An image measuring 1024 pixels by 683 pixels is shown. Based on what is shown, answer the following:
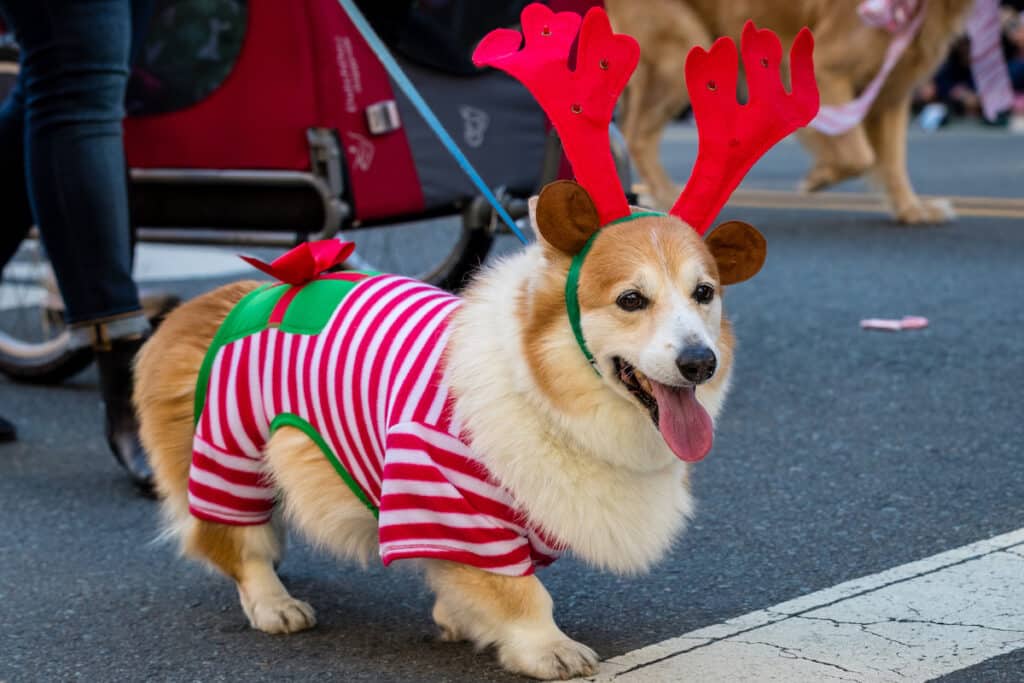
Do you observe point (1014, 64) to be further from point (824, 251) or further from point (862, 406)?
point (862, 406)

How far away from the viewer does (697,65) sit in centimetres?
218

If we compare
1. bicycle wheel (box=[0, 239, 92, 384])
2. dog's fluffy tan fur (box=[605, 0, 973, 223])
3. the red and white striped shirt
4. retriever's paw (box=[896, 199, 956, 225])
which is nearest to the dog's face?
the red and white striped shirt

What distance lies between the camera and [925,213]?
6742 millimetres

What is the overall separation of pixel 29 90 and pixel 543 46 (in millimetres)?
1520

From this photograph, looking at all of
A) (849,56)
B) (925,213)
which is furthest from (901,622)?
(849,56)

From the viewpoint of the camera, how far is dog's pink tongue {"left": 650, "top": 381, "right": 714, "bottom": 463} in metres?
2.11

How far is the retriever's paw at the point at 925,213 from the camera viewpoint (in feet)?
22.1

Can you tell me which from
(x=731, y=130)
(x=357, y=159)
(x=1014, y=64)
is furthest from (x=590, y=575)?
(x=1014, y=64)

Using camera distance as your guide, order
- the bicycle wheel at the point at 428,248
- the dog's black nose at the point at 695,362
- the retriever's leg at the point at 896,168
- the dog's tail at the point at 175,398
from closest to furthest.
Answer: the dog's black nose at the point at 695,362, the dog's tail at the point at 175,398, the bicycle wheel at the point at 428,248, the retriever's leg at the point at 896,168

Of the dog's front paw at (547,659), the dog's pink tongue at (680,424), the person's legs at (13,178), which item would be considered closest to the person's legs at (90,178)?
the person's legs at (13,178)

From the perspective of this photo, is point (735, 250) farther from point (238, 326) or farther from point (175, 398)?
point (175, 398)

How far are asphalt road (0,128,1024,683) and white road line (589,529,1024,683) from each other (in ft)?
0.18

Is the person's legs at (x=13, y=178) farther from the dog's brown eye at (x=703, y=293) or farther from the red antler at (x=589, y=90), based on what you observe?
the dog's brown eye at (x=703, y=293)

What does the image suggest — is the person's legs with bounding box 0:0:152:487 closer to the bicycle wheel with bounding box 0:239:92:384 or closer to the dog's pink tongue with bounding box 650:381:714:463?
the bicycle wheel with bounding box 0:239:92:384
